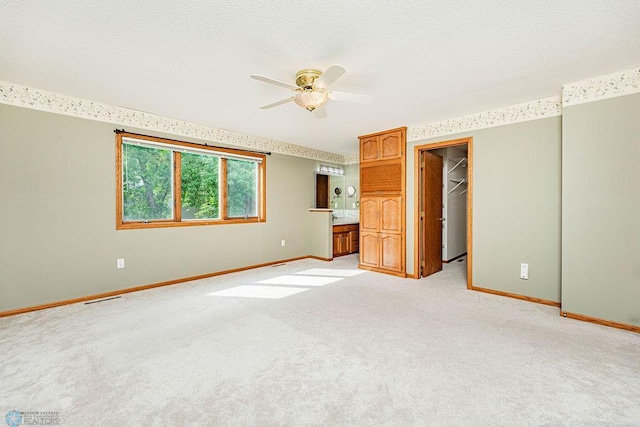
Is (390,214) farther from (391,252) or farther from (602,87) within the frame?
(602,87)

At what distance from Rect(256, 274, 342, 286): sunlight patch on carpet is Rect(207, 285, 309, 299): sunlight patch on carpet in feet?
0.83

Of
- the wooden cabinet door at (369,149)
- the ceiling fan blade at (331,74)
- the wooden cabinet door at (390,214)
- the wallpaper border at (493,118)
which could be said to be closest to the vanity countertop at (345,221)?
the wooden cabinet door at (390,214)

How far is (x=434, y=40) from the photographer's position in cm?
209

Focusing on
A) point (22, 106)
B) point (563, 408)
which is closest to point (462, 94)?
point (563, 408)

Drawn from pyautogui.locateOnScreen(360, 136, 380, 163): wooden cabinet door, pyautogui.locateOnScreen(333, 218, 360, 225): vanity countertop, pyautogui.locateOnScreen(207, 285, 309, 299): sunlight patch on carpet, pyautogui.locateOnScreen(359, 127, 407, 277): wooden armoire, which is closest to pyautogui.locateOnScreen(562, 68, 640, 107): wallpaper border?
pyautogui.locateOnScreen(359, 127, 407, 277): wooden armoire

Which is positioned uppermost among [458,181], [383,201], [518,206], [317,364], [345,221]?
[458,181]

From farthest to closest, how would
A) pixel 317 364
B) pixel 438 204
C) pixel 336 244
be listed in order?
pixel 336 244, pixel 438 204, pixel 317 364

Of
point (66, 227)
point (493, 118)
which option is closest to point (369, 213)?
point (493, 118)

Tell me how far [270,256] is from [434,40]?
170 inches

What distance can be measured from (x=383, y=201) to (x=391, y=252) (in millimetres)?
866

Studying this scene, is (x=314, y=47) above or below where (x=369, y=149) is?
above

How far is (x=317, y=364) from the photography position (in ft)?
6.63

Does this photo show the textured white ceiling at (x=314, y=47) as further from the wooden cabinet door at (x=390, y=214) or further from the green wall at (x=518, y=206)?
the wooden cabinet door at (x=390, y=214)

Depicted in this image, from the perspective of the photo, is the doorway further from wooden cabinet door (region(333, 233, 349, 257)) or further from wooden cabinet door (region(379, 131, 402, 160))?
wooden cabinet door (region(333, 233, 349, 257))
